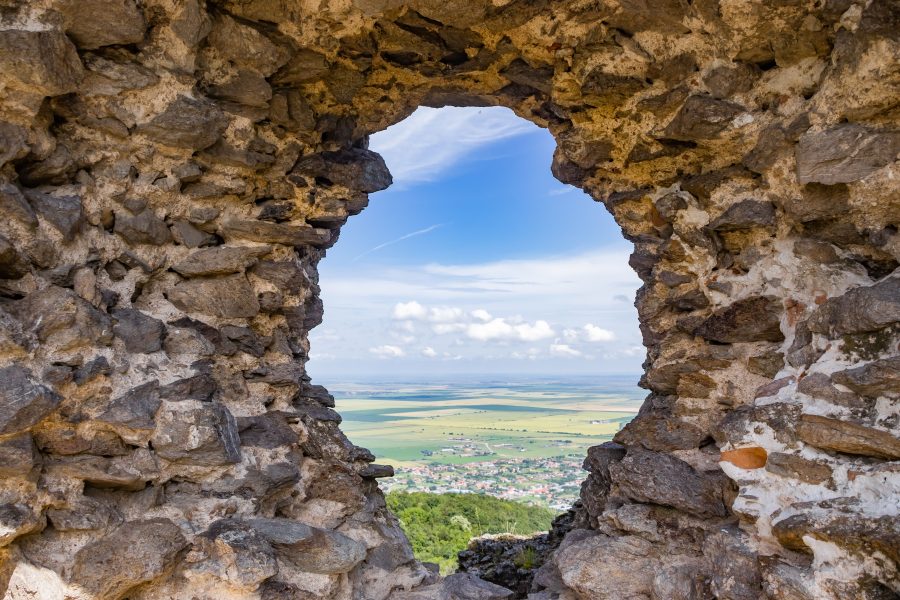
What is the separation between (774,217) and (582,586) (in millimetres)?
A: 2671

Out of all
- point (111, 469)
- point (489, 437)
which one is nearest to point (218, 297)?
point (111, 469)

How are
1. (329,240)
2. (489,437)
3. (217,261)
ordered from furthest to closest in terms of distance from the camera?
(489,437) → (329,240) → (217,261)

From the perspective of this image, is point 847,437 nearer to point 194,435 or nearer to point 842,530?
point 842,530

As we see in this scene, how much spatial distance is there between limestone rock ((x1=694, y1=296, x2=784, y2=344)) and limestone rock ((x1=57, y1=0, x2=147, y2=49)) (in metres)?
4.02

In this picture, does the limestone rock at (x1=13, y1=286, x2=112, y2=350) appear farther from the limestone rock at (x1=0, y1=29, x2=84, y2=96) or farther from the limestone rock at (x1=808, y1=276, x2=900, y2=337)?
the limestone rock at (x1=808, y1=276, x2=900, y2=337)

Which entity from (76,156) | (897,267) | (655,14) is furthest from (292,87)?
(897,267)

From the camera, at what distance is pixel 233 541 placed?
328 cm

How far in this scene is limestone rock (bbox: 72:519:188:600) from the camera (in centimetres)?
296

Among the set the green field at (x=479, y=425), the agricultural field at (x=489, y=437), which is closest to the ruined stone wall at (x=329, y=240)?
the agricultural field at (x=489, y=437)

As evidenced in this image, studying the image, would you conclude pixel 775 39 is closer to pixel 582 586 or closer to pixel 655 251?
pixel 655 251

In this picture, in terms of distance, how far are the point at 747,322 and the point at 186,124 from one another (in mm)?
3812

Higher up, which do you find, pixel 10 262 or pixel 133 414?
pixel 10 262

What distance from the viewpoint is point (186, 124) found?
3545mm

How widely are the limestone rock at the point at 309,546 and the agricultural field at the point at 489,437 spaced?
7.47 feet
